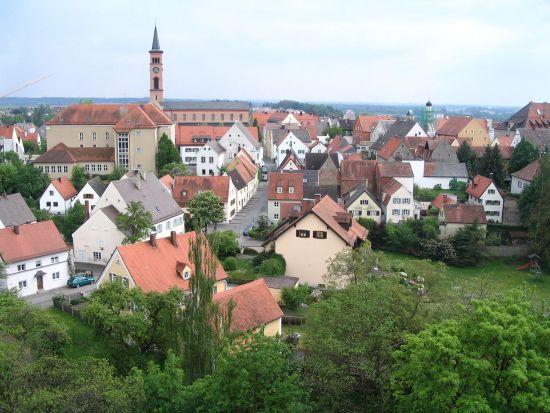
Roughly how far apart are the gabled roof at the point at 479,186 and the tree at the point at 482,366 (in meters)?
45.2

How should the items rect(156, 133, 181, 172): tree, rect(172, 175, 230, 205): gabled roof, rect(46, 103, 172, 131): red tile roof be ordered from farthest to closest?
rect(46, 103, 172, 131): red tile roof → rect(156, 133, 181, 172): tree → rect(172, 175, 230, 205): gabled roof

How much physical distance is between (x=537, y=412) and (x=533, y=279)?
38.2 metres

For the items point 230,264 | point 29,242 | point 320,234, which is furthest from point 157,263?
point 320,234

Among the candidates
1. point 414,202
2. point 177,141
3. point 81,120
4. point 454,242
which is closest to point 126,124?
point 81,120

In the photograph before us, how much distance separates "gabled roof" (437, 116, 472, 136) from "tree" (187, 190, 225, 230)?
192ft

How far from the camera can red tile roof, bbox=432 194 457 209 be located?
61.9 metres

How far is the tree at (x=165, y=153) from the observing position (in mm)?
76250

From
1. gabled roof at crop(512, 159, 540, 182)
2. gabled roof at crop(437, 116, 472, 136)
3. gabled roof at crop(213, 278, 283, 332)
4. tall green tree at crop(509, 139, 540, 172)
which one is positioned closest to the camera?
gabled roof at crop(213, 278, 283, 332)

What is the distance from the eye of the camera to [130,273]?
3409cm

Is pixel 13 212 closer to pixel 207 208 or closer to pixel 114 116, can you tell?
pixel 207 208

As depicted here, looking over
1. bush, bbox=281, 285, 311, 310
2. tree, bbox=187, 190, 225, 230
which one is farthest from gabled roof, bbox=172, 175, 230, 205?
bush, bbox=281, 285, 311, 310

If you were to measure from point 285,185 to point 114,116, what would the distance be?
3060 cm

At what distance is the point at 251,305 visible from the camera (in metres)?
32.2

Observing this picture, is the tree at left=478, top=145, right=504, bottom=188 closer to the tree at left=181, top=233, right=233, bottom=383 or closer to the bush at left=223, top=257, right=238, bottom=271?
the bush at left=223, top=257, right=238, bottom=271
